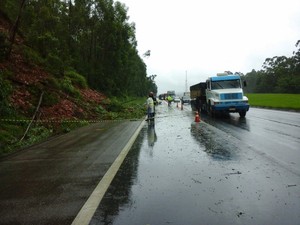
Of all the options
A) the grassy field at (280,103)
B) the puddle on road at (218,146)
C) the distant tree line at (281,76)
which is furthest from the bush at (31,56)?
the distant tree line at (281,76)

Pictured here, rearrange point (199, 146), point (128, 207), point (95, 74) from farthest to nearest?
1. point (95, 74)
2. point (199, 146)
3. point (128, 207)

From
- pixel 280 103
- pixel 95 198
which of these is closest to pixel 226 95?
pixel 95 198

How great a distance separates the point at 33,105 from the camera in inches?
702

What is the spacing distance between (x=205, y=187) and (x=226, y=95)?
1853cm

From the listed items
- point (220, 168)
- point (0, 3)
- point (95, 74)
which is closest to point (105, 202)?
point (220, 168)

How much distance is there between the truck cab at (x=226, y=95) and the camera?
23.5 m

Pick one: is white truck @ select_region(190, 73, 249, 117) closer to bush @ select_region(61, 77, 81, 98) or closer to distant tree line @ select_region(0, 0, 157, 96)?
bush @ select_region(61, 77, 81, 98)

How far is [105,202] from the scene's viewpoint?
5.02 m

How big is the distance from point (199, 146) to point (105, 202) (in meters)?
5.87

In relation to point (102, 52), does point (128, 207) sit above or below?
below

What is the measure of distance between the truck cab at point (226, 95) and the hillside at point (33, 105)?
696cm

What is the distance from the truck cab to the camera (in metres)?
23.5

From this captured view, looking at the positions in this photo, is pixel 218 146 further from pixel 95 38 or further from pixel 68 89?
pixel 95 38

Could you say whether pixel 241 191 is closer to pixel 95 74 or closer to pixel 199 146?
pixel 199 146
